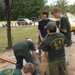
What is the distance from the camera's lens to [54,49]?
5781 mm

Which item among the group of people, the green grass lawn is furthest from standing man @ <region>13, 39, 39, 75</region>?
the green grass lawn

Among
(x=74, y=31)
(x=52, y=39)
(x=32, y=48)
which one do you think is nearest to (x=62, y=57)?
(x=52, y=39)

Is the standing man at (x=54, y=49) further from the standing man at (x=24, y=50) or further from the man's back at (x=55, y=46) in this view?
the standing man at (x=24, y=50)

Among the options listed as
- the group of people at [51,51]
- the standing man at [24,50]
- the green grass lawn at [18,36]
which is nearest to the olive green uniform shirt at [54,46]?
the group of people at [51,51]

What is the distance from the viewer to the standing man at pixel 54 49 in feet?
18.6

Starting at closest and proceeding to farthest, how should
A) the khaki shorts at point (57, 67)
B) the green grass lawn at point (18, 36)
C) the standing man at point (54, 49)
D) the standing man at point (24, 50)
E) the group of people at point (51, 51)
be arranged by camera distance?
the group of people at point (51, 51)
the standing man at point (54, 49)
the khaki shorts at point (57, 67)
the standing man at point (24, 50)
the green grass lawn at point (18, 36)

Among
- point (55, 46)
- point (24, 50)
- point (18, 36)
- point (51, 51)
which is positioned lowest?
point (18, 36)

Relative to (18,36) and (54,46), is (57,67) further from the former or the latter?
(18,36)

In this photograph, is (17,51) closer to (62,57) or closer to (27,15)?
(62,57)

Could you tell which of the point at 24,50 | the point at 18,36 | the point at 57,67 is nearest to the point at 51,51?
the point at 57,67

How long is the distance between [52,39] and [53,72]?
791 mm

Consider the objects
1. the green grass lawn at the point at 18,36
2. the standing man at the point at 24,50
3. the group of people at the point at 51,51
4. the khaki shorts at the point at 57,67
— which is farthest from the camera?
the green grass lawn at the point at 18,36

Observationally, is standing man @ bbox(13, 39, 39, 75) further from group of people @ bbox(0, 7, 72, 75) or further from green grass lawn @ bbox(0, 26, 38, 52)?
green grass lawn @ bbox(0, 26, 38, 52)

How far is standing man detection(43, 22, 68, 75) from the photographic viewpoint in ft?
18.6
